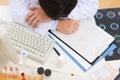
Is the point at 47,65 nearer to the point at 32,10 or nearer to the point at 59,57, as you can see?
the point at 59,57

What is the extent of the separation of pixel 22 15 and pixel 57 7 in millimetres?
211

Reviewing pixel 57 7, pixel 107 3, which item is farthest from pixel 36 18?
pixel 107 3

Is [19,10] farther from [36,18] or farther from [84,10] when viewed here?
[84,10]

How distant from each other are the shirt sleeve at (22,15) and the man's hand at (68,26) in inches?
0.9

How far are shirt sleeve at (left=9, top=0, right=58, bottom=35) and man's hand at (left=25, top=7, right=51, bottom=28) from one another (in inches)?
0.6

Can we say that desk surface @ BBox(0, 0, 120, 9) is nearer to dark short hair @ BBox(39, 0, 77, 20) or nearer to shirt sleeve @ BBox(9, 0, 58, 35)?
shirt sleeve @ BBox(9, 0, 58, 35)

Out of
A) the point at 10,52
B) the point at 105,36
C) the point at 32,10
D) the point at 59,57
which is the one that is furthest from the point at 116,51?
the point at 10,52

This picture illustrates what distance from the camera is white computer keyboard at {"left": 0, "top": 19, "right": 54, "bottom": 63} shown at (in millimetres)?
1062

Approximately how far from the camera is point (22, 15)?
3.72ft

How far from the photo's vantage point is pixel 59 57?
1.06 m

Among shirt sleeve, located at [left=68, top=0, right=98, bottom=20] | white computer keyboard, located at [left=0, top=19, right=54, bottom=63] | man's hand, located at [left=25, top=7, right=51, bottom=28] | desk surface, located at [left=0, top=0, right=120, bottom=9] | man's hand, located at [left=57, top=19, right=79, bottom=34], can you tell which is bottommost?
white computer keyboard, located at [left=0, top=19, right=54, bottom=63]

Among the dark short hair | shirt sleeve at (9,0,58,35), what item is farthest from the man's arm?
the dark short hair

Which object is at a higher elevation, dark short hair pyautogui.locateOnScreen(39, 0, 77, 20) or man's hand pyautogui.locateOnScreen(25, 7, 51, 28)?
dark short hair pyautogui.locateOnScreen(39, 0, 77, 20)

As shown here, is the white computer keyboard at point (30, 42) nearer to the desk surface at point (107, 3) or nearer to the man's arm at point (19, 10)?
the man's arm at point (19, 10)
